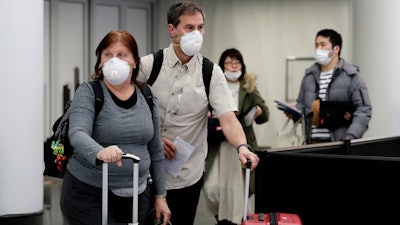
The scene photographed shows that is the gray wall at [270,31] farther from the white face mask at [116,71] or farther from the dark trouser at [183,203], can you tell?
the white face mask at [116,71]

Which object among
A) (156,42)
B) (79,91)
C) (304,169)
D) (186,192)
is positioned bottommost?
(186,192)

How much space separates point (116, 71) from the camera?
3211mm

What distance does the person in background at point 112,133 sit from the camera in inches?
126

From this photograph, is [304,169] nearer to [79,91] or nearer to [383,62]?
[79,91]

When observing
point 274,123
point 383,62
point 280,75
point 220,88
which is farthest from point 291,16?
point 220,88

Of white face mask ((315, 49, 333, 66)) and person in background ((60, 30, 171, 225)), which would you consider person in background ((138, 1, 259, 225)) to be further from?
white face mask ((315, 49, 333, 66))

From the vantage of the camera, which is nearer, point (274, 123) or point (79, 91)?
point (79, 91)

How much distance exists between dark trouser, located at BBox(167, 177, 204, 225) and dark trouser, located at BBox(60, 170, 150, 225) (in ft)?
2.09

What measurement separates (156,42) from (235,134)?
346 inches

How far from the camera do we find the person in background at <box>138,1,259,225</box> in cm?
372

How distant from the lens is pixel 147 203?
11.3 feet

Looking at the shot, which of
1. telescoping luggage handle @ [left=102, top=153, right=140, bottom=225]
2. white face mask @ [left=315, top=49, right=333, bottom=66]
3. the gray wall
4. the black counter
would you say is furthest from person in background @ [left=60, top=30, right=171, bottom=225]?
the gray wall

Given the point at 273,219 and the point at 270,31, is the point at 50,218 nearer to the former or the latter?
the point at 273,219

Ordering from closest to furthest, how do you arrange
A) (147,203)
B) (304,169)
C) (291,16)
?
(304,169), (147,203), (291,16)
